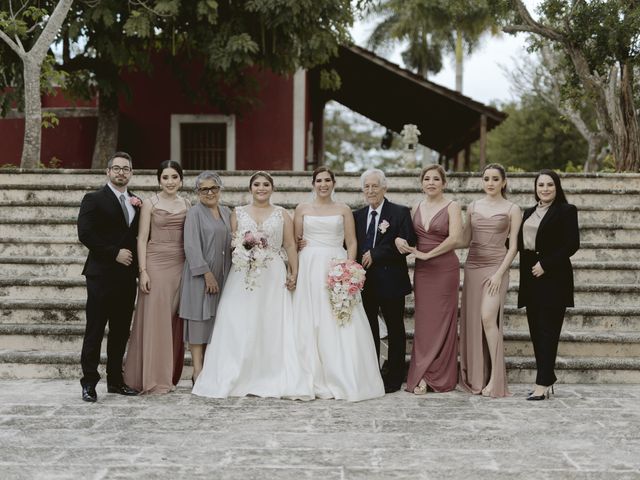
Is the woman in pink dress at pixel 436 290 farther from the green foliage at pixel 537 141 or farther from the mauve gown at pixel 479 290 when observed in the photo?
the green foliage at pixel 537 141

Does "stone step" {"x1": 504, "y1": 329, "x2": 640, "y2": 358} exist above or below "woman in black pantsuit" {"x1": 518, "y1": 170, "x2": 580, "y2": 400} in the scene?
below

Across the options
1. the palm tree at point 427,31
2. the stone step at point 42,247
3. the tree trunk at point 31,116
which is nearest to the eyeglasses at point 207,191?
the stone step at point 42,247

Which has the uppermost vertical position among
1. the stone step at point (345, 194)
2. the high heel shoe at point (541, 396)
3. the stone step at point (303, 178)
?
the stone step at point (303, 178)

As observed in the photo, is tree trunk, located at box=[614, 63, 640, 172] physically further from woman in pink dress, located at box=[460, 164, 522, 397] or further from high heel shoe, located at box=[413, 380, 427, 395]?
high heel shoe, located at box=[413, 380, 427, 395]

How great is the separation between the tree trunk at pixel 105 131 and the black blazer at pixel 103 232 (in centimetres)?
1042

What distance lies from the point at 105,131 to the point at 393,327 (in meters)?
11.4

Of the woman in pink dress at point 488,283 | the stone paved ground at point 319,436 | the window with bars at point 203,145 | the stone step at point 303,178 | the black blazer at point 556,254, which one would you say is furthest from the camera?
the window with bars at point 203,145

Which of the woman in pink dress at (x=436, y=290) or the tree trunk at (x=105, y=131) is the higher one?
the tree trunk at (x=105, y=131)

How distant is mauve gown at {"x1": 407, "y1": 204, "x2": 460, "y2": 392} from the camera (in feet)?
21.6

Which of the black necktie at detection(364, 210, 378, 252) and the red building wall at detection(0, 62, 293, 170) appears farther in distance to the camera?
the red building wall at detection(0, 62, 293, 170)

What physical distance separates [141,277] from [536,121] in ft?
111

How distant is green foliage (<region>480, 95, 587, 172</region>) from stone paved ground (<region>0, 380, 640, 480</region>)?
105 ft

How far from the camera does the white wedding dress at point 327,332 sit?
6328 millimetres

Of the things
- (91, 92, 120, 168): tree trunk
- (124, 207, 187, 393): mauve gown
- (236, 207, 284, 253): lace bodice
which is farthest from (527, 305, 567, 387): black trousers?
(91, 92, 120, 168): tree trunk
